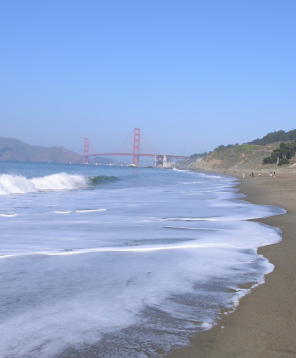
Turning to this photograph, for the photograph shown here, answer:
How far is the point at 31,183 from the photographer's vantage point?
17734 millimetres

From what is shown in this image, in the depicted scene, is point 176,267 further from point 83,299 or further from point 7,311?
point 7,311

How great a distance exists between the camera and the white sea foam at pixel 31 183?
581 inches

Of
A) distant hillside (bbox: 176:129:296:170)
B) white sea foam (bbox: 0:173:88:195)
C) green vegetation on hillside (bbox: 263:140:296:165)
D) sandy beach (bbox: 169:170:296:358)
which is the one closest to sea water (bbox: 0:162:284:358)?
sandy beach (bbox: 169:170:296:358)

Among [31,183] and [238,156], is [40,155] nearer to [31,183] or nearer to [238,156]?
[238,156]

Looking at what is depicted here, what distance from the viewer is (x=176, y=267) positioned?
352 centimetres

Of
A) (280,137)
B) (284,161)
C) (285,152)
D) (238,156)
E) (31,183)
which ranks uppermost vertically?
(280,137)

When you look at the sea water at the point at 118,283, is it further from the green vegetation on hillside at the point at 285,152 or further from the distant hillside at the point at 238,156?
the distant hillside at the point at 238,156

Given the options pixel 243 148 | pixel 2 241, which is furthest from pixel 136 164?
pixel 2 241

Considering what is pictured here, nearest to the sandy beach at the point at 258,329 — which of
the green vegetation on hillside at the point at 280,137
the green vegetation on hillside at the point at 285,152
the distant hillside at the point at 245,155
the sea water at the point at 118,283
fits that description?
the sea water at the point at 118,283

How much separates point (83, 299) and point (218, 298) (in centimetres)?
107

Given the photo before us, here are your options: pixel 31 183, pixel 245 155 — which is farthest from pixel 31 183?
pixel 245 155

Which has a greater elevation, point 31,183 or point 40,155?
point 40,155

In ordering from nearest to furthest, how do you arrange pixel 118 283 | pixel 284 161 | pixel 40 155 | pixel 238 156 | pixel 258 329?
pixel 258 329
pixel 118 283
pixel 284 161
pixel 238 156
pixel 40 155

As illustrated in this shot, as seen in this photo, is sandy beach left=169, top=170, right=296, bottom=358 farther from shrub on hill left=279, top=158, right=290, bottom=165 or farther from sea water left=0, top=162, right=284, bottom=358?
shrub on hill left=279, top=158, right=290, bottom=165
